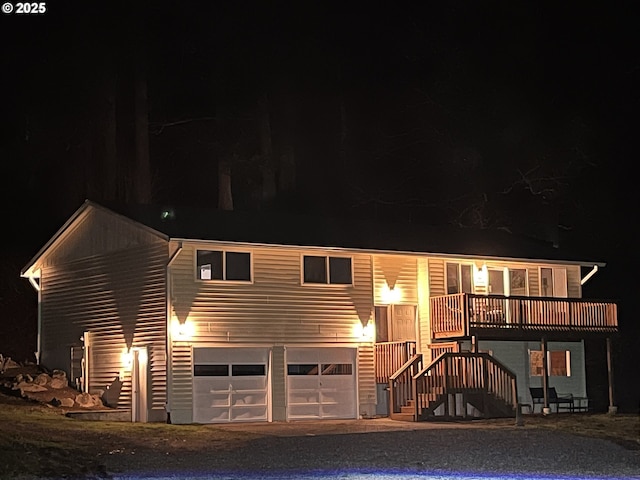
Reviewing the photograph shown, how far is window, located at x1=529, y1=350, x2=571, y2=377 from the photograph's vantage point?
3344 centimetres

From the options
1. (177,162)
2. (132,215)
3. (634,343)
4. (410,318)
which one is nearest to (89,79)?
(177,162)

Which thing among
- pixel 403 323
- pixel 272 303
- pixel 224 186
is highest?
pixel 224 186

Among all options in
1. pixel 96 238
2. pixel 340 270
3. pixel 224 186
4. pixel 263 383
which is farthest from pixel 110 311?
pixel 224 186

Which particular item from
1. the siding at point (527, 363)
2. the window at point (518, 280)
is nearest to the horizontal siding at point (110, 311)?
the siding at point (527, 363)

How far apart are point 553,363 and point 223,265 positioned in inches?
480

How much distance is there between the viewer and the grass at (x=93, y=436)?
57.1ft

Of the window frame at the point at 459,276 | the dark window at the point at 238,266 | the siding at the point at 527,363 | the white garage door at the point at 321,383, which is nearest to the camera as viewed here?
the dark window at the point at 238,266

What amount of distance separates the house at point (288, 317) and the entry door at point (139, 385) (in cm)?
5

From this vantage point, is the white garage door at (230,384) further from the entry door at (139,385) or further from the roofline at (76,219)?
the roofline at (76,219)

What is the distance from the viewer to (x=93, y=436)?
2178 centimetres

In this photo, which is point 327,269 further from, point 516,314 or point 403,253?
point 516,314

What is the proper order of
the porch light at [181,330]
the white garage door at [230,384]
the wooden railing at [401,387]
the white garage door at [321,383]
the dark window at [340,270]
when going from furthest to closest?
the dark window at [340,270] < the white garage door at [321,383] < the wooden railing at [401,387] < the white garage door at [230,384] < the porch light at [181,330]

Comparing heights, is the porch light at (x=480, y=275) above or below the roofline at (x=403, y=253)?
below

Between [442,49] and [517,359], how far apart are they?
745 inches
